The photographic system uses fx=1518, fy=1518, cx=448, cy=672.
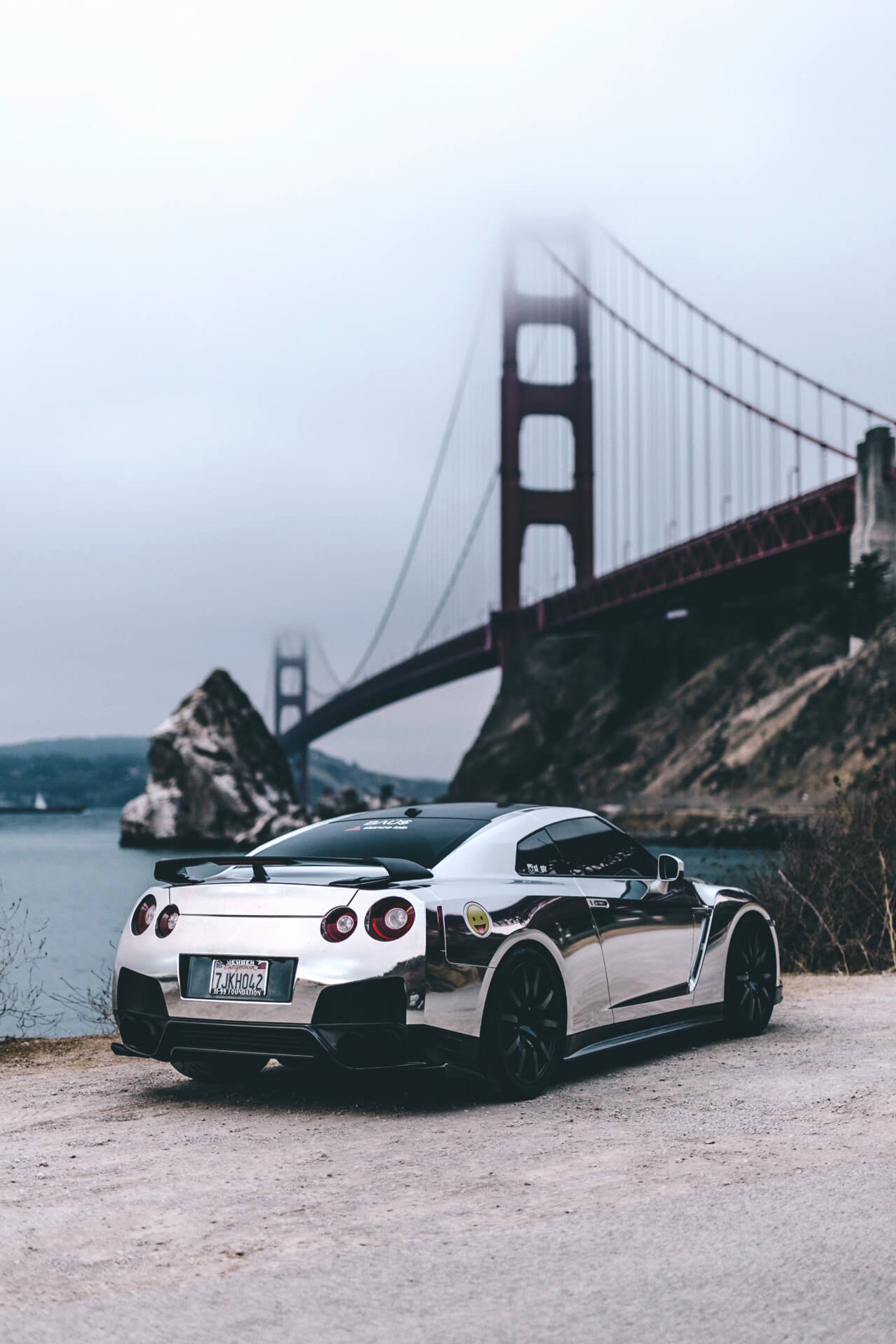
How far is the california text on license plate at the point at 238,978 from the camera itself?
593cm

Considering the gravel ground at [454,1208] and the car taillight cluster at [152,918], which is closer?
the gravel ground at [454,1208]

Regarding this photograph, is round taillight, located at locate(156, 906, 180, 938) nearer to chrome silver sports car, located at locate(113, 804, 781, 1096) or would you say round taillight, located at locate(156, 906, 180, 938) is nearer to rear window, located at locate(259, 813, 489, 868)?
chrome silver sports car, located at locate(113, 804, 781, 1096)

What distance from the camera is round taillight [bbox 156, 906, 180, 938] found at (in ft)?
20.7

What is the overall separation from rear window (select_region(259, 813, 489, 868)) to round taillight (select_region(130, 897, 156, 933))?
1.77 feet

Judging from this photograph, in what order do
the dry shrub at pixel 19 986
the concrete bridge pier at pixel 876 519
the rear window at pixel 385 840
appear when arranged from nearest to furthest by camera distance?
the rear window at pixel 385 840, the dry shrub at pixel 19 986, the concrete bridge pier at pixel 876 519

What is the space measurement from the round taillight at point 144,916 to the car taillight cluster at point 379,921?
912mm

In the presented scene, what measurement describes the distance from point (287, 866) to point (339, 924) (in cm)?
57

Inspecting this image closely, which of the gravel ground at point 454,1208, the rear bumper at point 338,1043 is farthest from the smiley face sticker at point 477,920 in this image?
the gravel ground at point 454,1208

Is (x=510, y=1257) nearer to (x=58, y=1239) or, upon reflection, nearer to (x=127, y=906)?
(x=58, y=1239)

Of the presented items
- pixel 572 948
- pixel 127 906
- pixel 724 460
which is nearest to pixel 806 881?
pixel 572 948

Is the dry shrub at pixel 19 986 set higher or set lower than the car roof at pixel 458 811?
lower

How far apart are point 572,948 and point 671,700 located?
7654 cm

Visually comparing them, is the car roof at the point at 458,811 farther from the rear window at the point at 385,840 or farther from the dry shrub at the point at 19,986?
the dry shrub at the point at 19,986

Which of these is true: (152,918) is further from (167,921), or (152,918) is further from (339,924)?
(339,924)
